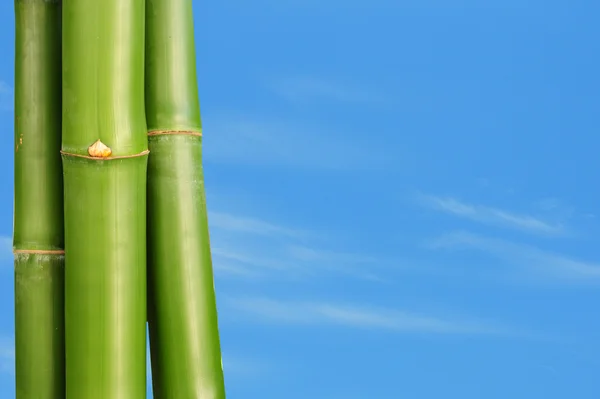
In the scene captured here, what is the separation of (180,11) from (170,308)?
0.54 m

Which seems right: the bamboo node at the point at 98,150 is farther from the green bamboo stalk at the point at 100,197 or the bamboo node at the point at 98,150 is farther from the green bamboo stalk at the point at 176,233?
the green bamboo stalk at the point at 176,233

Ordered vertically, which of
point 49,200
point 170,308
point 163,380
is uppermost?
point 49,200

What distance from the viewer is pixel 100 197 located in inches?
59.0

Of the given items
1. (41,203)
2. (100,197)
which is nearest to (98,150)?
(100,197)

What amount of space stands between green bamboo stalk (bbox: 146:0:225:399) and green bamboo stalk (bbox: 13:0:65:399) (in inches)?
6.4

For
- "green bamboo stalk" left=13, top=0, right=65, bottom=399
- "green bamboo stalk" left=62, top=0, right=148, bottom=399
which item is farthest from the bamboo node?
"green bamboo stalk" left=13, top=0, right=65, bottom=399

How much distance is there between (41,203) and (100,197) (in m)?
0.21

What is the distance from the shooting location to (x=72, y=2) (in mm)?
1514

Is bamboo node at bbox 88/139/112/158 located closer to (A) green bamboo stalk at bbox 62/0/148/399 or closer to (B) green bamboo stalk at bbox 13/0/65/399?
(A) green bamboo stalk at bbox 62/0/148/399

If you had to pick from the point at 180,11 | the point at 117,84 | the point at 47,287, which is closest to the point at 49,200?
the point at 47,287

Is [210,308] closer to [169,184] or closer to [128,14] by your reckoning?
[169,184]

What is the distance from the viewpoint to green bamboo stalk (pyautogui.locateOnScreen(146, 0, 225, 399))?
1.65m

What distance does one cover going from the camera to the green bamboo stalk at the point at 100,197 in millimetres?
1498

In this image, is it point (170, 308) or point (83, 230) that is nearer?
point (83, 230)
